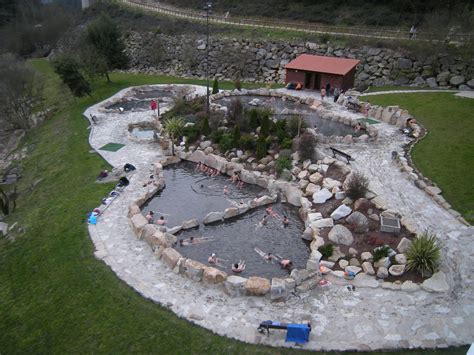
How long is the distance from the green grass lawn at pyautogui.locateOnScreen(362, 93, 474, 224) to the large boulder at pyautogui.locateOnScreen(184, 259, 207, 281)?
1151 centimetres

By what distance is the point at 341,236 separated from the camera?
1639cm

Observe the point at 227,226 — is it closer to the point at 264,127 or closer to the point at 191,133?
the point at 264,127

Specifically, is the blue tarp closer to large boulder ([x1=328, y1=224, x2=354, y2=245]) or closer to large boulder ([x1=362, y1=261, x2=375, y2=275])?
large boulder ([x1=362, y1=261, x2=375, y2=275])

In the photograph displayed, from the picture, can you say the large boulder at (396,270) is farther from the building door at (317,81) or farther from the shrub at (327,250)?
the building door at (317,81)

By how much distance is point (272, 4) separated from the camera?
61.4 meters

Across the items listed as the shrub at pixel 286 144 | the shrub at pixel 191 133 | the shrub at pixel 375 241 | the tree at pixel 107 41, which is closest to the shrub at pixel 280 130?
the shrub at pixel 286 144

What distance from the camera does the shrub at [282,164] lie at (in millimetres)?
22469

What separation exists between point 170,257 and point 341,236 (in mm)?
6942

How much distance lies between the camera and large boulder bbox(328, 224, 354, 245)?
53.5 ft

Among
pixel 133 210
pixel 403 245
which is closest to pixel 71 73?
pixel 133 210

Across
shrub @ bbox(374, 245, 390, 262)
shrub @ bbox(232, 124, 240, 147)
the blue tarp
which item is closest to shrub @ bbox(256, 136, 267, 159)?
shrub @ bbox(232, 124, 240, 147)

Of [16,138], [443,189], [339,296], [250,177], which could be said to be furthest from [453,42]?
[16,138]

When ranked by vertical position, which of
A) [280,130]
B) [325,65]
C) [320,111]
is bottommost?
[320,111]

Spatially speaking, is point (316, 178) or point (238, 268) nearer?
point (238, 268)
